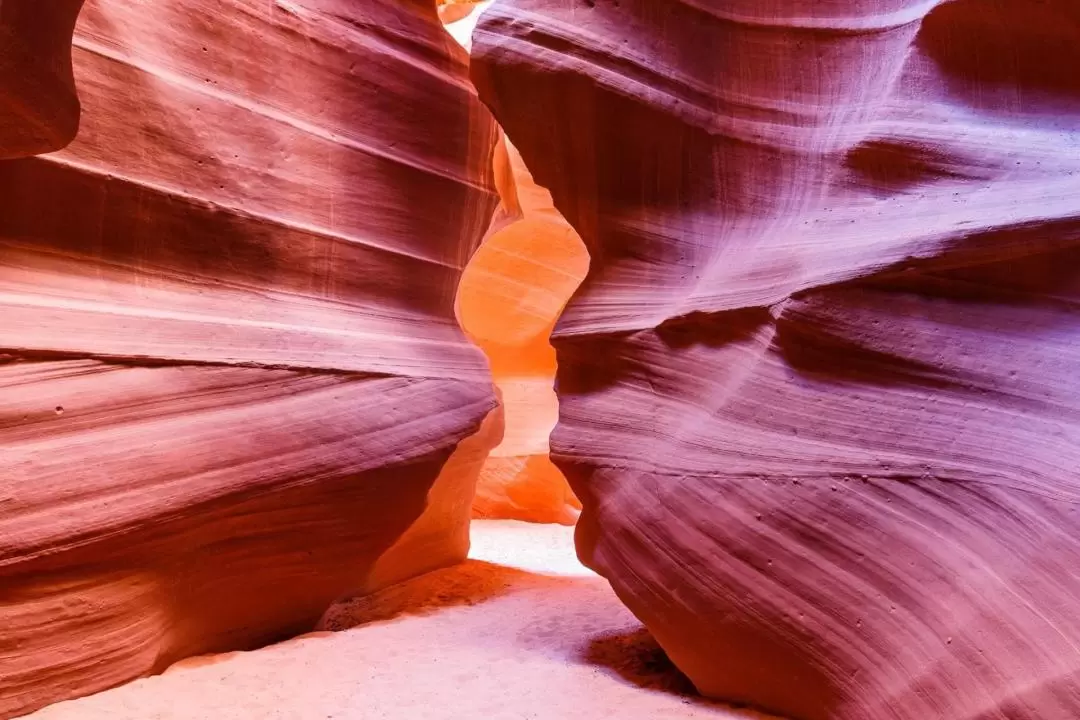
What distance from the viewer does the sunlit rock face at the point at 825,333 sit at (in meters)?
2.06

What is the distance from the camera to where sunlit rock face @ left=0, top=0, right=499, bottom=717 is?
2.49 meters

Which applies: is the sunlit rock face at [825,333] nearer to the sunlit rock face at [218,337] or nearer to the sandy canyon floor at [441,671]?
the sandy canyon floor at [441,671]

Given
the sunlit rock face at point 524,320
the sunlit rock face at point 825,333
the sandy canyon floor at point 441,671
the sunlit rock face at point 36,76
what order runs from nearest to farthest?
the sunlit rock face at point 36,76 → the sunlit rock face at point 825,333 → the sandy canyon floor at point 441,671 → the sunlit rock face at point 524,320

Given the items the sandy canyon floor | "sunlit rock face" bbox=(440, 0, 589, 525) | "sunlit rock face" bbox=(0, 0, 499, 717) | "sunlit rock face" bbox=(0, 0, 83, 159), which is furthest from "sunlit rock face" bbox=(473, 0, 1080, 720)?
"sunlit rock face" bbox=(440, 0, 589, 525)

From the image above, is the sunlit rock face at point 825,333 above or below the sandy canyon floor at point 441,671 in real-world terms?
above

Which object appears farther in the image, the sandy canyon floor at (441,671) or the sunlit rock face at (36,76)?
the sandy canyon floor at (441,671)

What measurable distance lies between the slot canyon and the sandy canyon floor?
0.07 feet

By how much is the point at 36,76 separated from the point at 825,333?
218 centimetres

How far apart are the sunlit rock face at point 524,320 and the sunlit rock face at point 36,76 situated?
5.20 metres

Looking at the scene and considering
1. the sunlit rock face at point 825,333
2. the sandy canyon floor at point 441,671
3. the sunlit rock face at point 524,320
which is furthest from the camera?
the sunlit rock face at point 524,320

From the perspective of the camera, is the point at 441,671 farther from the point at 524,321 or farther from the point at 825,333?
the point at 524,321

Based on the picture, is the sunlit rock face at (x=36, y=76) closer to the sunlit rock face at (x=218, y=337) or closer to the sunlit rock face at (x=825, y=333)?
the sunlit rock face at (x=218, y=337)

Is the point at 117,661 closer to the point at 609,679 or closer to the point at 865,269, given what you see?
the point at 609,679

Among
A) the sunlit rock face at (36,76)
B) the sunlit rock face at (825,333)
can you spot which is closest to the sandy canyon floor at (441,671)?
the sunlit rock face at (825,333)
